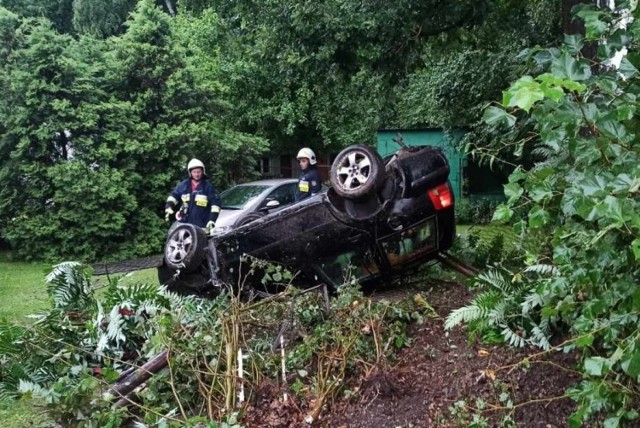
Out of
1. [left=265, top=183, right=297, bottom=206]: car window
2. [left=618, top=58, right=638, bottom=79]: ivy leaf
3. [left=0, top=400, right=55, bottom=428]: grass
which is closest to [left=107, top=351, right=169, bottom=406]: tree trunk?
[left=0, top=400, right=55, bottom=428]: grass

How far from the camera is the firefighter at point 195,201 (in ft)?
26.2

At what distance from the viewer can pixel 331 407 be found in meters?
3.79

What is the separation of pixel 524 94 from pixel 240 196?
35.1 ft

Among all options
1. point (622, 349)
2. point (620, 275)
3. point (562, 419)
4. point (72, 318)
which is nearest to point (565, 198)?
point (620, 275)

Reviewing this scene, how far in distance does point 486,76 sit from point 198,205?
6.99 m

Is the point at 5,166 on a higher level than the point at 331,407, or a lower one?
higher

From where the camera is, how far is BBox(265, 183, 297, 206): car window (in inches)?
472

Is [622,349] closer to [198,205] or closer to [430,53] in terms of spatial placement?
[198,205]

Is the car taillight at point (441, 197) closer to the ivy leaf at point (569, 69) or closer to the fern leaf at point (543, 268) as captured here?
the fern leaf at point (543, 268)

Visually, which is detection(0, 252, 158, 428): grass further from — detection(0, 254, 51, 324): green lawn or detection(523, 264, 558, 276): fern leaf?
detection(523, 264, 558, 276): fern leaf

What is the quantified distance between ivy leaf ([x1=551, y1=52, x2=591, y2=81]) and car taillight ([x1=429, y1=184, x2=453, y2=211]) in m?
3.77

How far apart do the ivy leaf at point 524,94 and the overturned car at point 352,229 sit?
3.69 meters

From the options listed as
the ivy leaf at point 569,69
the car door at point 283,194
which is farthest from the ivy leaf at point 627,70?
the car door at point 283,194

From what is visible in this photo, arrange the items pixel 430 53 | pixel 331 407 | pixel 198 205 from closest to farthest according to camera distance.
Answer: pixel 331 407, pixel 198 205, pixel 430 53
